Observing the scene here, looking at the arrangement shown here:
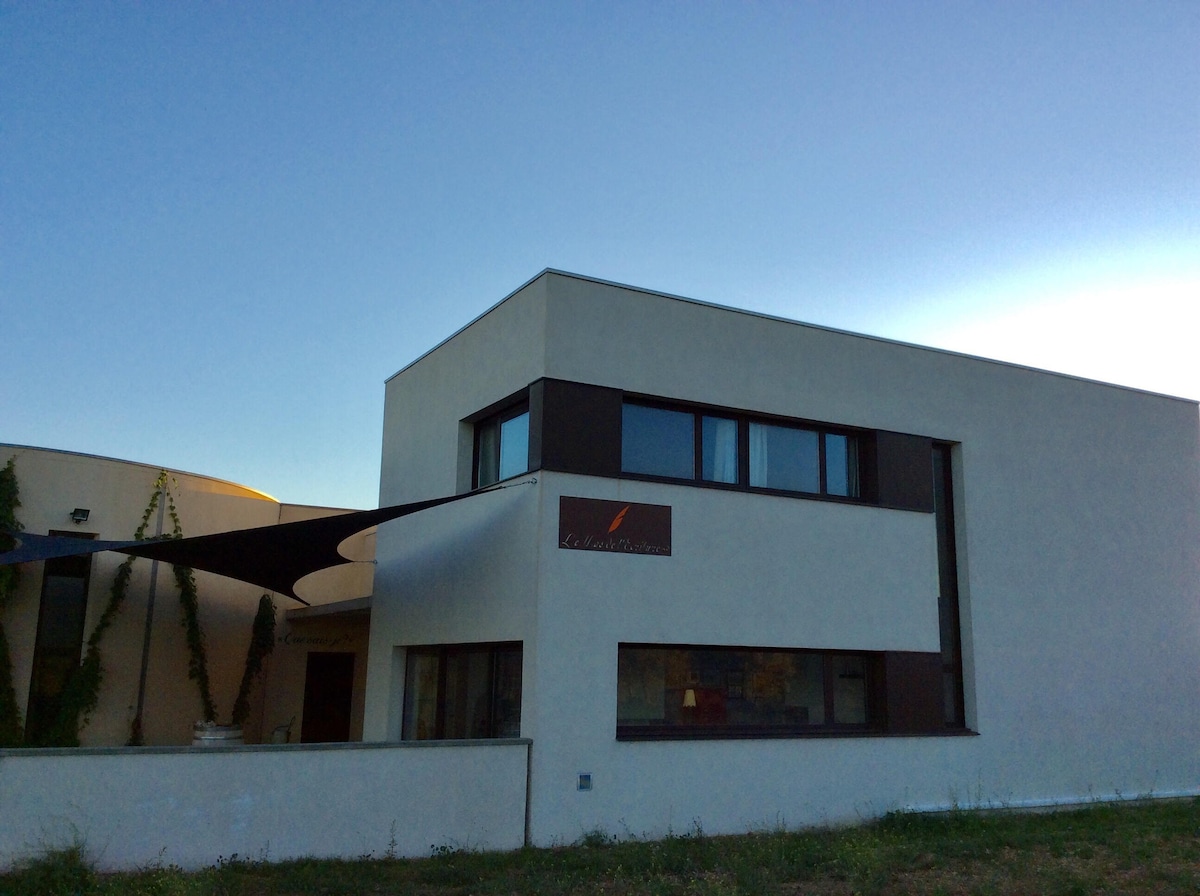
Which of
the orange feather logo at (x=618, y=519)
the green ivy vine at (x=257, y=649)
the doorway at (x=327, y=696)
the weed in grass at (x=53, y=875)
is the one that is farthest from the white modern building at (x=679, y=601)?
the doorway at (x=327, y=696)

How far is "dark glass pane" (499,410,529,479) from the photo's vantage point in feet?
40.1

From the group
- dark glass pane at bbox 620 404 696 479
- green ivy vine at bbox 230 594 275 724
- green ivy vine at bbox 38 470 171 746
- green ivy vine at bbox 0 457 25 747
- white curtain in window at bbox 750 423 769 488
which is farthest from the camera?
green ivy vine at bbox 230 594 275 724

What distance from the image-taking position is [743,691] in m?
12.1

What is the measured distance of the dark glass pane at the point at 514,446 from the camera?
12.2 m

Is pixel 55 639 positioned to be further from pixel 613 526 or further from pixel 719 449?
pixel 719 449

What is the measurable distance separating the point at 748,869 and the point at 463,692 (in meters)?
4.65

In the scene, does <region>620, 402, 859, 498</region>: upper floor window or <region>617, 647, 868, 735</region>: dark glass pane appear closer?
<region>617, 647, 868, 735</region>: dark glass pane

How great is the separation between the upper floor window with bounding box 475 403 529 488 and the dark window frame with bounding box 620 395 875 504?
4.02ft

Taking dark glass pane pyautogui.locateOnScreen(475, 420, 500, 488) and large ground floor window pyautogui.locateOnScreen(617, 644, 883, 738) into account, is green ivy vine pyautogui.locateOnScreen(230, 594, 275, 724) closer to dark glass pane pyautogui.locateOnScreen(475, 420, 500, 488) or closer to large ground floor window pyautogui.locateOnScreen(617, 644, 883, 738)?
dark glass pane pyautogui.locateOnScreen(475, 420, 500, 488)

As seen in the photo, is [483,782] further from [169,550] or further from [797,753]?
[169,550]

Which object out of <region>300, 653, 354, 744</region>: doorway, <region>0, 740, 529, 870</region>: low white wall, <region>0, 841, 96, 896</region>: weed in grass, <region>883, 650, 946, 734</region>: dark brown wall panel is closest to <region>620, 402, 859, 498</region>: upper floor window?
→ <region>883, 650, 946, 734</region>: dark brown wall panel

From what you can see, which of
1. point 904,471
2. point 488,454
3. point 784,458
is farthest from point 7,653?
point 904,471

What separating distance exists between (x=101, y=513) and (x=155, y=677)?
106 inches

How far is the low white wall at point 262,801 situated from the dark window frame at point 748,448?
368cm
